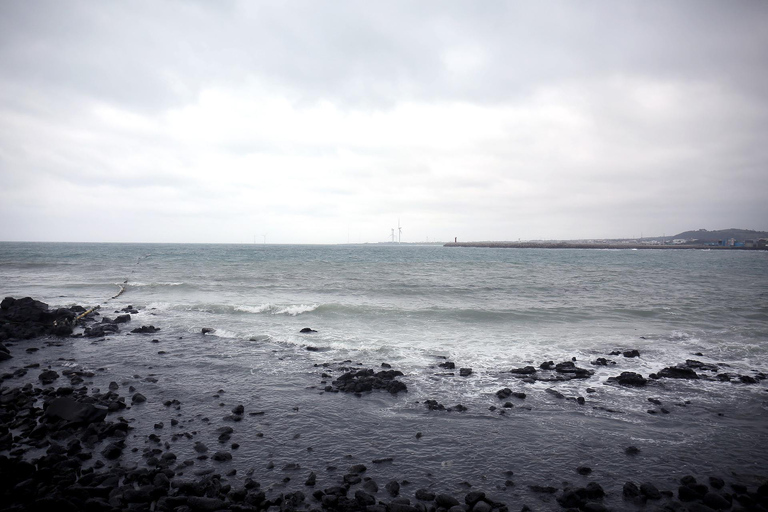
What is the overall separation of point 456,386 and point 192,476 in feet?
25.1

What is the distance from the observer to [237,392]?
11297 mm

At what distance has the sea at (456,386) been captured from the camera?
25.3 ft

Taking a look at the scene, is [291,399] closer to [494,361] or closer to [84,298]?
[494,361]

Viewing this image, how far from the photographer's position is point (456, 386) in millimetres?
11914

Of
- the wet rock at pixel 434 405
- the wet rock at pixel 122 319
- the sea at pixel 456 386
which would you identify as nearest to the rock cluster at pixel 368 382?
the sea at pixel 456 386

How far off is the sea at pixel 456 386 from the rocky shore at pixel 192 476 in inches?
6.1

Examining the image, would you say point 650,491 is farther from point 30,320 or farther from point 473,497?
point 30,320

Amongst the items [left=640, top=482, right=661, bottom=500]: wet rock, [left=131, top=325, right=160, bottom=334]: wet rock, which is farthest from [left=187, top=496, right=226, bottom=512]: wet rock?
[left=131, top=325, right=160, bottom=334]: wet rock

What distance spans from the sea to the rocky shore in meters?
0.16

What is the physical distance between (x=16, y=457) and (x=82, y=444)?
3.40 feet

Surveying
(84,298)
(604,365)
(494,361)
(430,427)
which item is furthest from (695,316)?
(84,298)

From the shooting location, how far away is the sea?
303 inches

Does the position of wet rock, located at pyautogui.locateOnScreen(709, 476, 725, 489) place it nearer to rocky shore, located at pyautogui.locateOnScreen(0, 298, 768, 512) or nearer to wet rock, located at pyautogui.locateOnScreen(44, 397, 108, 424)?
rocky shore, located at pyautogui.locateOnScreen(0, 298, 768, 512)

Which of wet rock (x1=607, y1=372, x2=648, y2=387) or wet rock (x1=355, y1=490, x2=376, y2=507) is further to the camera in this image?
wet rock (x1=607, y1=372, x2=648, y2=387)
